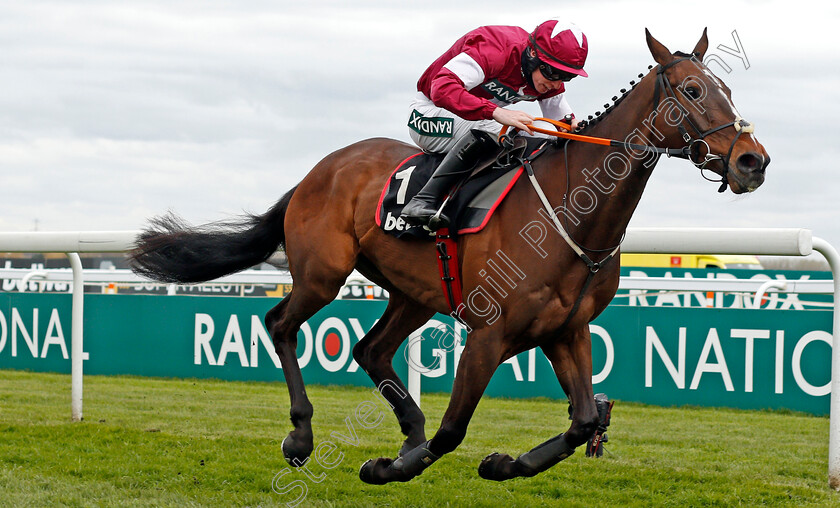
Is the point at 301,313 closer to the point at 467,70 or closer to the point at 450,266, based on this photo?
the point at 450,266

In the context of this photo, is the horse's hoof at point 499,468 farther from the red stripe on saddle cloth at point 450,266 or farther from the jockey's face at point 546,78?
the jockey's face at point 546,78

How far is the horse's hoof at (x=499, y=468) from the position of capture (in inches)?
140

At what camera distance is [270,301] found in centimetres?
769

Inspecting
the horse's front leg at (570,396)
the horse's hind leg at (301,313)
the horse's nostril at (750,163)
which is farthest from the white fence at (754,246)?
the horse's nostril at (750,163)

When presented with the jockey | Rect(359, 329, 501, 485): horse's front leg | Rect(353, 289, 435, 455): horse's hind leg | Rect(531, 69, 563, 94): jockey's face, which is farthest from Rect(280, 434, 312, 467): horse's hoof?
Rect(531, 69, 563, 94): jockey's face

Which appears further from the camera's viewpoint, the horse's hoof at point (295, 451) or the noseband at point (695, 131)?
the horse's hoof at point (295, 451)

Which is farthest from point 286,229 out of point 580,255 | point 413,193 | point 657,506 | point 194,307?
point 194,307

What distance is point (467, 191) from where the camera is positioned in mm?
3570

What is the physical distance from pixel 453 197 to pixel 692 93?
38.0 inches

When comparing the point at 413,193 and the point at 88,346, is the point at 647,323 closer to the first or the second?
the point at 413,193

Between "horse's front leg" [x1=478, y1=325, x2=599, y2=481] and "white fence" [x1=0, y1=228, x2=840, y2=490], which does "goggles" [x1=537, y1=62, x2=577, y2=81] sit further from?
"white fence" [x1=0, y1=228, x2=840, y2=490]

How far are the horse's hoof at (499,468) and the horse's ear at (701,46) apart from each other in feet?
5.30

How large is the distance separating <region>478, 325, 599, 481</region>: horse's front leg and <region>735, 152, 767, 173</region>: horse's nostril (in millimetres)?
914

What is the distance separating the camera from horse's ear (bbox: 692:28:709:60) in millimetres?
3212
